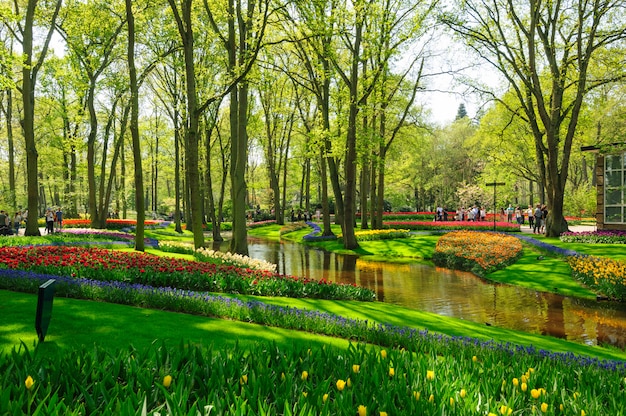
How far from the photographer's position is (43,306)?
16.2ft

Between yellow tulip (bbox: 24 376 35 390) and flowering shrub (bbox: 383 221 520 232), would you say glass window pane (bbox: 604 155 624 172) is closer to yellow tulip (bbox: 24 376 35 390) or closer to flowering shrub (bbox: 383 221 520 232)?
flowering shrub (bbox: 383 221 520 232)

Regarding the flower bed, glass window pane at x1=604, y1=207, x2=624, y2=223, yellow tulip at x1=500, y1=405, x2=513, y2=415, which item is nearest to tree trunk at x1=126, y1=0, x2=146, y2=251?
the flower bed

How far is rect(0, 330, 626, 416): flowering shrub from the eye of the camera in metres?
2.99

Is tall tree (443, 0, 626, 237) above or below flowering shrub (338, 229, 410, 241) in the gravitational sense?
above

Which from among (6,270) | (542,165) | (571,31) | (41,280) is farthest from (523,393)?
(542,165)

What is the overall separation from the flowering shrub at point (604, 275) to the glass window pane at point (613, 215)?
1337 centimetres

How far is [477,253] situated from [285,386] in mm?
17348

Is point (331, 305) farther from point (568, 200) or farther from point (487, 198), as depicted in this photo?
point (487, 198)

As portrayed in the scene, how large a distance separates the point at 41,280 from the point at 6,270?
45.6 inches

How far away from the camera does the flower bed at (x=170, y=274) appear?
33.1 ft

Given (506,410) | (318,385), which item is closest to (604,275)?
(506,410)

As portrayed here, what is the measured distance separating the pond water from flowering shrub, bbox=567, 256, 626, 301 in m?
0.47

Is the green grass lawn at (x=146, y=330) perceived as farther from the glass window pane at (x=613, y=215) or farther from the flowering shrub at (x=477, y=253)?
the glass window pane at (x=613, y=215)

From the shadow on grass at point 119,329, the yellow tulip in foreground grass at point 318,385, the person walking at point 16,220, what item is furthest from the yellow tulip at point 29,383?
the person walking at point 16,220
